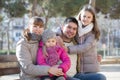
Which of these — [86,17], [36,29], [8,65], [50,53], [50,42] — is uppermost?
[86,17]

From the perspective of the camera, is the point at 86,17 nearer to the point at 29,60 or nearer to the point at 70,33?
the point at 70,33

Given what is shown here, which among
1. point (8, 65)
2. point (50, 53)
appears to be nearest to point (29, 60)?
point (50, 53)

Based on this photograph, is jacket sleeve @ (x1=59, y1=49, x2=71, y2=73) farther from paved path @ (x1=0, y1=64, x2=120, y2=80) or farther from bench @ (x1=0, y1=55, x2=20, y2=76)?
paved path @ (x1=0, y1=64, x2=120, y2=80)

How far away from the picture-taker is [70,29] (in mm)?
5145

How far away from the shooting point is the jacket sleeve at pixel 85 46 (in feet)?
17.0

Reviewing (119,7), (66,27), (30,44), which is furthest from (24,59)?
(119,7)

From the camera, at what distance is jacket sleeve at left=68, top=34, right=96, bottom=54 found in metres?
5.20

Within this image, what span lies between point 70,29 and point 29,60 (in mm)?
857

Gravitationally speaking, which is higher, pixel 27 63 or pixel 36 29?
pixel 36 29

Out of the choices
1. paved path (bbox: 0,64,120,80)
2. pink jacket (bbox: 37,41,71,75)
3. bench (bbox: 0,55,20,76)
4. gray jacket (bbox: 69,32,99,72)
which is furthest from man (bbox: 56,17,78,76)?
paved path (bbox: 0,64,120,80)

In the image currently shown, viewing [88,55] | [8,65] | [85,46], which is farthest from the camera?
[8,65]

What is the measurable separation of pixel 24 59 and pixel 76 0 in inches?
834

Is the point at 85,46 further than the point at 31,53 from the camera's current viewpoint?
Yes

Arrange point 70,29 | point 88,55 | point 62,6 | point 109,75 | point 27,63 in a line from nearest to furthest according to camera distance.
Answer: point 27,63, point 70,29, point 88,55, point 109,75, point 62,6
